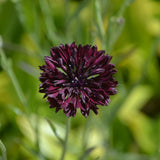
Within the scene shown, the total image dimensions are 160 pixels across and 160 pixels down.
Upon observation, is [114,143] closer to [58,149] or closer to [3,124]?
[58,149]

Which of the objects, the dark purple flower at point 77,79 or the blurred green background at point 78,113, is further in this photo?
the blurred green background at point 78,113

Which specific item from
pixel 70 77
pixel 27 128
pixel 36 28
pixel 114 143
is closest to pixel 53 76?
pixel 70 77

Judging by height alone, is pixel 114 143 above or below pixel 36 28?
below

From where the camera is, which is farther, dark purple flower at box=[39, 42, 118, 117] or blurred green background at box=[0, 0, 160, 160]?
blurred green background at box=[0, 0, 160, 160]

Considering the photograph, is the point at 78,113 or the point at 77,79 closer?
the point at 77,79
